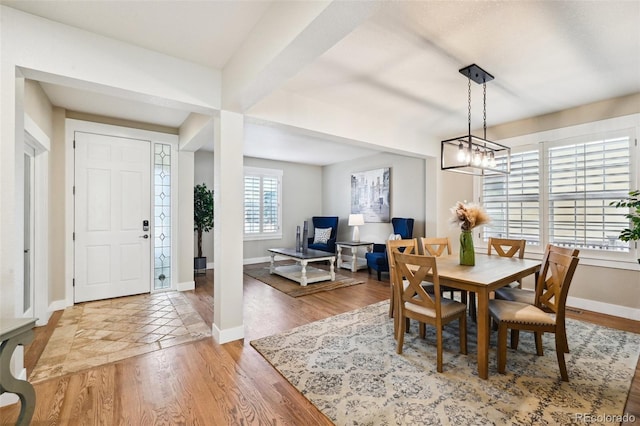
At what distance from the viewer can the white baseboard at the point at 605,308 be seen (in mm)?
3340

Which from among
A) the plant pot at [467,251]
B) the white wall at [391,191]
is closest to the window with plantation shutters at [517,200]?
the white wall at [391,191]

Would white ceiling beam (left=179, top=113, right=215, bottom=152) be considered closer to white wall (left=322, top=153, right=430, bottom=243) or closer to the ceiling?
the ceiling

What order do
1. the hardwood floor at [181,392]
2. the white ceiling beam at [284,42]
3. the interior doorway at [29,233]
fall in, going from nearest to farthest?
1. the white ceiling beam at [284,42]
2. the hardwood floor at [181,392]
3. the interior doorway at [29,233]

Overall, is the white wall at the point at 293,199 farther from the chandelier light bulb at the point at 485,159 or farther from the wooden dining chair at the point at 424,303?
the chandelier light bulb at the point at 485,159

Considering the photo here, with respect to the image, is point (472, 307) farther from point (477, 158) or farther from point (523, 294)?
point (477, 158)

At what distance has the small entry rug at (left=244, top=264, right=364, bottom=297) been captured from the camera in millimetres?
4480

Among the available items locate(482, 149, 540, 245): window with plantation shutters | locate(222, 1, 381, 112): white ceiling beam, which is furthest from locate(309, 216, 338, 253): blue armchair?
locate(222, 1, 381, 112): white ceiling beam

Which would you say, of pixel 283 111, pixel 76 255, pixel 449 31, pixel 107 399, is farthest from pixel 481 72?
pixel 76 255

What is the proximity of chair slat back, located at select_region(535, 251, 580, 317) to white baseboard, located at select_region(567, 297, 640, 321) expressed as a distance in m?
1.77

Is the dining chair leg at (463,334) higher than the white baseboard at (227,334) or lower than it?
higher

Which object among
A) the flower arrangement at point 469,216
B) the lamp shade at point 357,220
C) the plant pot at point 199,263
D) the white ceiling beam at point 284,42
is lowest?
the plant pot at point 199,263

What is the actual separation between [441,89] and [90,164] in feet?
15.0

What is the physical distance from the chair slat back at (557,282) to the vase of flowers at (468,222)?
0.57 metres

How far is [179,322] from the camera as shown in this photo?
3316 mm
